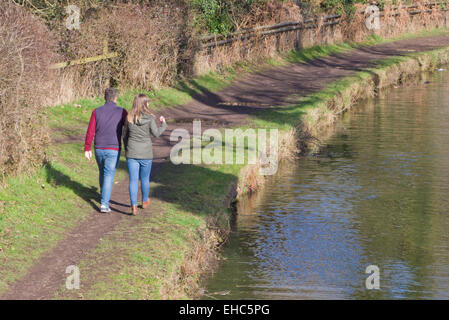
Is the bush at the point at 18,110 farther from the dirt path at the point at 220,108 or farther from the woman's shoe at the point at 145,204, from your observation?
the woman's shoe at the point at 145,204

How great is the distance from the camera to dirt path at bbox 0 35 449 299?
9555 millimetres

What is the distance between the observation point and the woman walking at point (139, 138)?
11594 mm

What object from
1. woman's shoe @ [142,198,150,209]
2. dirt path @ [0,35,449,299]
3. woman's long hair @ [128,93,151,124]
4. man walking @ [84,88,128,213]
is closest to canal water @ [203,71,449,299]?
woman's shoe @ [142,198,150,209]

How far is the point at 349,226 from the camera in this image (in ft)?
45.1

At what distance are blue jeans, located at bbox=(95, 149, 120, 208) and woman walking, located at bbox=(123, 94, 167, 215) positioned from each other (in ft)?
0.68

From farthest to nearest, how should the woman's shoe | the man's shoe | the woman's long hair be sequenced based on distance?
1. the woman's shoe
2. the man's shoe
3. the woman's long hair

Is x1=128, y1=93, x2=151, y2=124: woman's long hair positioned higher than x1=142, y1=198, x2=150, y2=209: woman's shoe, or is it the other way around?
x1=128, y1=93, x2=151, y2=124: woman's long hair

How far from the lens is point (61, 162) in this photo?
48.2 feet

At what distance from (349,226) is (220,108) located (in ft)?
35.7

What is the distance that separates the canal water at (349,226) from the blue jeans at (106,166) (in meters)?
2.03

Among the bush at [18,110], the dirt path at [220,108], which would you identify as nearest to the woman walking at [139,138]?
the dirt path at [220,108]

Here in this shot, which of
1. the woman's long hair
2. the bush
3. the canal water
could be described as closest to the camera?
the canal water

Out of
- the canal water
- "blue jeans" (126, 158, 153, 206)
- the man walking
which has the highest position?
the man walking

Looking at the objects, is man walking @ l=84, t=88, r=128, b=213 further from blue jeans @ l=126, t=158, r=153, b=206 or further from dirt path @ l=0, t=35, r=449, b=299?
dirt path @ l=0, t=35, r=449, b=299
